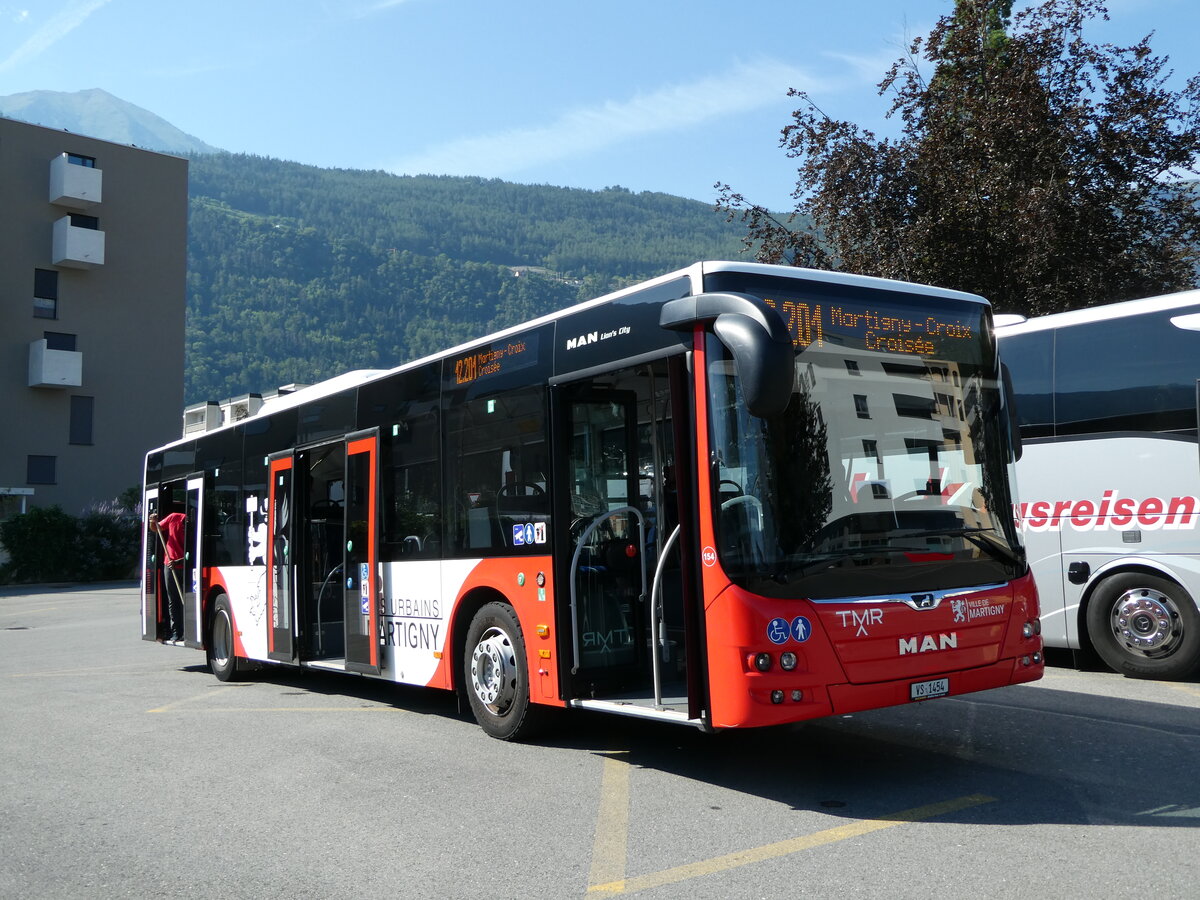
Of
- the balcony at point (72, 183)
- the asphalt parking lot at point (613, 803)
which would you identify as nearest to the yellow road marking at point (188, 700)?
the asphalt parking lot at point (613, 803)

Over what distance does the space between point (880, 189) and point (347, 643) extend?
1281 cm

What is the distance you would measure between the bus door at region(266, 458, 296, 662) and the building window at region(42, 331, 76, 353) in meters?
41.3

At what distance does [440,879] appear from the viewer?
5.08 metres

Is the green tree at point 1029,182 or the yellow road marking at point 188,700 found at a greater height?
the green tree at point 1029,182

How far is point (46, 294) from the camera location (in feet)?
159

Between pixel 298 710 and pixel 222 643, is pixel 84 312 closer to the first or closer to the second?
pixel 222 643

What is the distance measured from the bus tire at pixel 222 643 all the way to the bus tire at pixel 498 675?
546 centimetres

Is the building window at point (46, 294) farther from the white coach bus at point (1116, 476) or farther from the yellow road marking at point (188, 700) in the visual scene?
the white coach bus at point (1116, 476)

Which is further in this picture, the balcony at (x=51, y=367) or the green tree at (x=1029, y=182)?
the balcony at (x=51, y=367)

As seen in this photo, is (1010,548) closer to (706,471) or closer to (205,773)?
(706,471)

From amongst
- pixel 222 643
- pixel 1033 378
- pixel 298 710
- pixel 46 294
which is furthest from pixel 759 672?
pixel 46 294

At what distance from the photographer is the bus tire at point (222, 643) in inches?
516

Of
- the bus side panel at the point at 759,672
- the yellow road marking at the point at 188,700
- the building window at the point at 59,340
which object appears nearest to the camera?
the bus side panel at the point at 759,672

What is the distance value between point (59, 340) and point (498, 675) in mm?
46560
